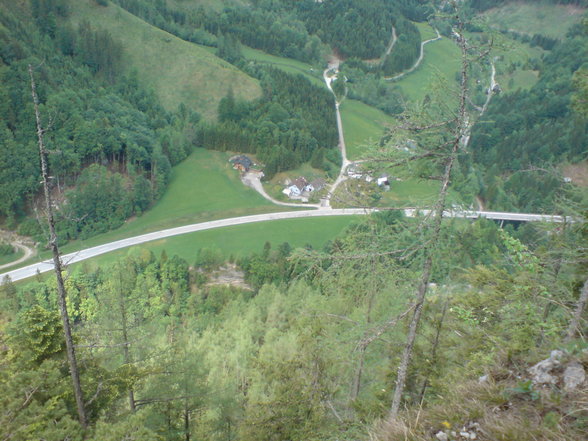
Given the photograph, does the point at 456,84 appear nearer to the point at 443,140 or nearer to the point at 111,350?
the point at 443,140

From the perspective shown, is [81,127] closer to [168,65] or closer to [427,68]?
[168,65]

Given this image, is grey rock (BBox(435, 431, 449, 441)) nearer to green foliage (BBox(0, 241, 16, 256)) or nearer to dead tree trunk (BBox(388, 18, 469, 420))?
dead tree trunk (BBox(388, 18, 469, 420))

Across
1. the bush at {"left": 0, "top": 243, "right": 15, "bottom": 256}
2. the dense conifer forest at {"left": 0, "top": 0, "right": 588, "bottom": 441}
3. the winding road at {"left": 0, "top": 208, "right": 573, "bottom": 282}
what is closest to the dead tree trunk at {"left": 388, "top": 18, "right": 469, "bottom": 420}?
the dense conifer forest at {"left": 0, "top": 0, "right": 588, "bottom": 441}

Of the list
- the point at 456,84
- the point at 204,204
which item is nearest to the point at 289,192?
the point at 204,204

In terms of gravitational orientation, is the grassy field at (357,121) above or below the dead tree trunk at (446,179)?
below

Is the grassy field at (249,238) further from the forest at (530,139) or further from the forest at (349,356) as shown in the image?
the forest at (349,356)

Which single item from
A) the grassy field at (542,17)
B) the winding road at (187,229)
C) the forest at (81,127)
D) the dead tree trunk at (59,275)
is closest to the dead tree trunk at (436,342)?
the dead tree trunk at (59,275)

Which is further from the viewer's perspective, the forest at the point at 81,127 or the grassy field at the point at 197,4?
the grassy field at the point at 197,4
